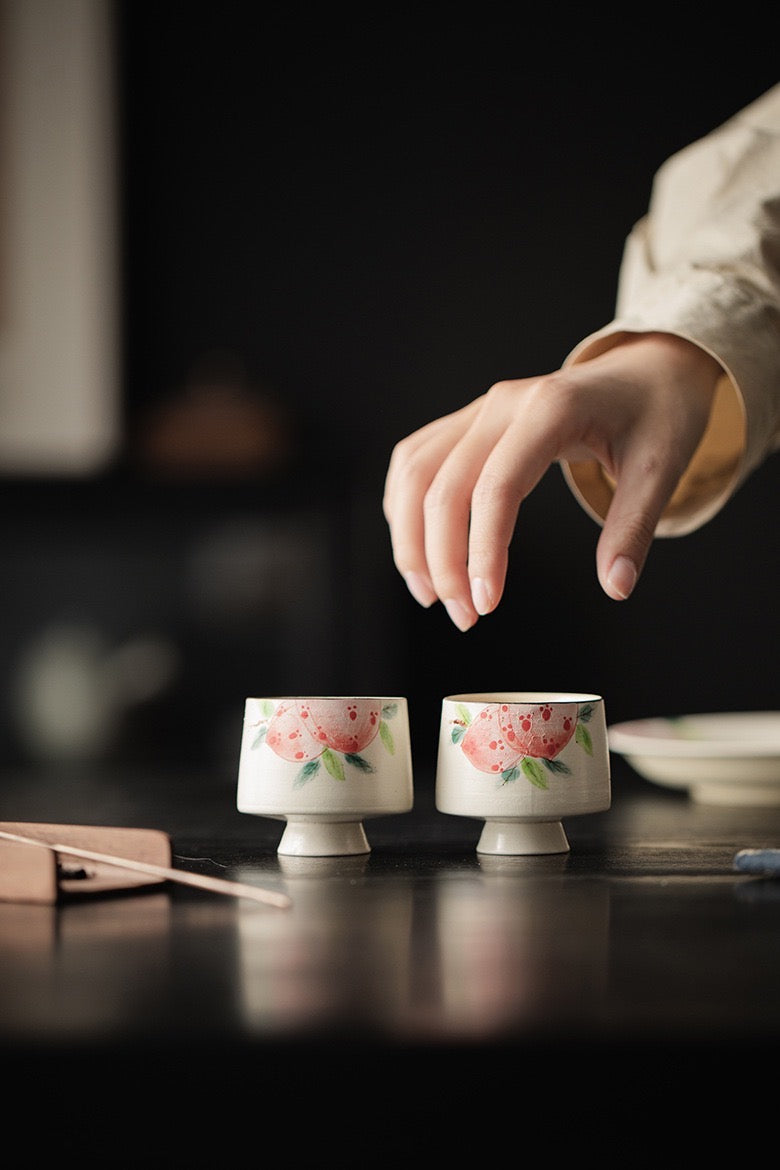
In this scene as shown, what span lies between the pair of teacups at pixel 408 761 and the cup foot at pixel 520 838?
0.02 metres

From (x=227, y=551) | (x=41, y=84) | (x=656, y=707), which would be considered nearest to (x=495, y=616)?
(x=656, y=707)

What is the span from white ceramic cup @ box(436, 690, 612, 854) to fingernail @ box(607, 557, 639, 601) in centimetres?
12

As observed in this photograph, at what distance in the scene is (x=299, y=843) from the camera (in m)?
1.02

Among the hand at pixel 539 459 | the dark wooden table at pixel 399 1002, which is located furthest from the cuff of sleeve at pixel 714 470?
the dark wooden table at pixel 399 1002

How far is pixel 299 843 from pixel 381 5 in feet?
10.1

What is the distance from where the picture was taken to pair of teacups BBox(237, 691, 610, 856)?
38.3 inches

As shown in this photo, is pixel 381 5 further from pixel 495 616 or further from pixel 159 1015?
pixel 159 1015

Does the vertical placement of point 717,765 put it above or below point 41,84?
below

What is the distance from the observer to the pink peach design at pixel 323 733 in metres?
0.97

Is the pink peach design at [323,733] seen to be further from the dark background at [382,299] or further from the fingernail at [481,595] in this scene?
the dark background at [382,299]

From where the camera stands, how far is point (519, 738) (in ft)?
3.19

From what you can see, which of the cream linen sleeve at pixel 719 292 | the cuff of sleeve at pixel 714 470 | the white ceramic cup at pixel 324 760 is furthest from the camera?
the cuff of sleeve at pixel 714 470

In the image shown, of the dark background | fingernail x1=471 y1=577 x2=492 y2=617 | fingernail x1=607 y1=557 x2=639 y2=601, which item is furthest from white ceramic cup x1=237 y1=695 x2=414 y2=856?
the dark background

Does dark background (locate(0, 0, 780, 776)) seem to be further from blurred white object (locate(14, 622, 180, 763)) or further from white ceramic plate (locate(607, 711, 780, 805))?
white ceramic plate (locate(607, 711, 780, 805))
